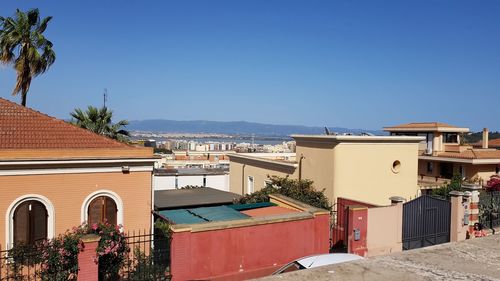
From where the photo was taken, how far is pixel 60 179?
483 inches

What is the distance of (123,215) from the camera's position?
13.1 metres

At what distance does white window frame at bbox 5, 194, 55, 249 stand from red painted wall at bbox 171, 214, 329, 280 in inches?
189

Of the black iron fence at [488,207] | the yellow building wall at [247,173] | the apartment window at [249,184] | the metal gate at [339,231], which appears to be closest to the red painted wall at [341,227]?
the metal gate at [339,231]

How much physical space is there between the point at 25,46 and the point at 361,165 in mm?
19526

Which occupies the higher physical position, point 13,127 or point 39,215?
point 13,127

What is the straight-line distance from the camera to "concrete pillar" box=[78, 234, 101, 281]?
29.2 ft

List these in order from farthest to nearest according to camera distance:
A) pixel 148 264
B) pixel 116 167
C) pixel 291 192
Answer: pixel 291 192 < pixel 116 167 < pixel 148 264

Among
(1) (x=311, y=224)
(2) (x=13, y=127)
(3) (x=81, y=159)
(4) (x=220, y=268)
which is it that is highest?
(2) (x=13, y=127)

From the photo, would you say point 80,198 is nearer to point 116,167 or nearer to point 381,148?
point 116,167

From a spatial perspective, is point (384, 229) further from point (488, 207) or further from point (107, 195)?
point (107, 195)

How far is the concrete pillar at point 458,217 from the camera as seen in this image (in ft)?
46.9

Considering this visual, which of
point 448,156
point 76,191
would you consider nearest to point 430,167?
point 448,156

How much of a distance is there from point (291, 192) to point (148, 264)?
9.58m

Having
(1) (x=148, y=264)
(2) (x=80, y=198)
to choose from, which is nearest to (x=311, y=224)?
(1) (x=148, y=264)
